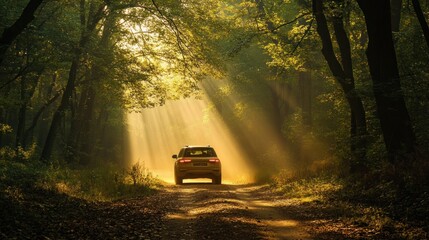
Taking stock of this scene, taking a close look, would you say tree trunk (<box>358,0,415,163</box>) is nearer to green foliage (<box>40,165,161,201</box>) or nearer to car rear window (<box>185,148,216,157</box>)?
green foliage (<box>40,165,161,201</box>)

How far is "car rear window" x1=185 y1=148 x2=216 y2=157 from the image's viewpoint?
2325 centimetres

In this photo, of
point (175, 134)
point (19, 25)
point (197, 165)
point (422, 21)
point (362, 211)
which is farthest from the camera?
point (175, 134)

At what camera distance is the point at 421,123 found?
13070mm

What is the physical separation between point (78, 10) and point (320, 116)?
1598cm

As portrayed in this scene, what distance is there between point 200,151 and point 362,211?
14.1 meters

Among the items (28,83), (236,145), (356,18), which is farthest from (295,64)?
(236,145)

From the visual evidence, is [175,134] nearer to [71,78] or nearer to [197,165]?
[71,78]

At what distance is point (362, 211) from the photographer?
34.1 feet

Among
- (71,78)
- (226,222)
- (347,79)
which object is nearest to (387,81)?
(347,79)

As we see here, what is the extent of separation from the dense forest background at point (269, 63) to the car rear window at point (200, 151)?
13.8 ft

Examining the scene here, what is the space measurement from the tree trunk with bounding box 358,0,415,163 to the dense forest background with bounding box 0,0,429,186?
0.03 meters

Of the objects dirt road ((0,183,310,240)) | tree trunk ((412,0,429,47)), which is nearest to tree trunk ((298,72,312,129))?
dirt road ((0,183,310,240))

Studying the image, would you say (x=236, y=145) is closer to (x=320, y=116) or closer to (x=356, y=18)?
(x=320, y=116)

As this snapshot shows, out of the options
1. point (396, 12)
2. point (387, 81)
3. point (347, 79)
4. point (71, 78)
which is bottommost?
point (387, 81)
